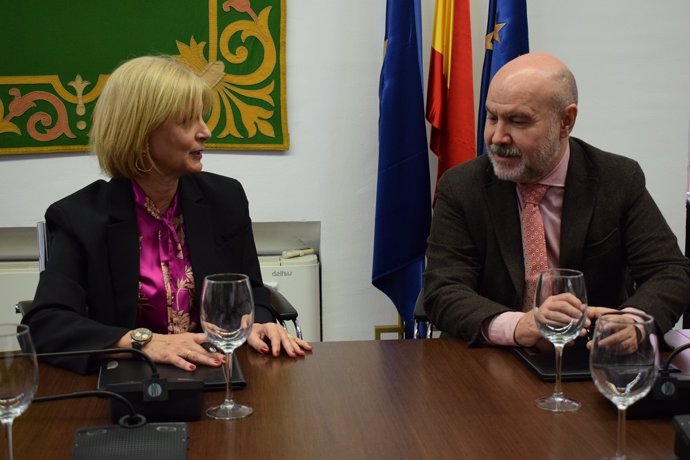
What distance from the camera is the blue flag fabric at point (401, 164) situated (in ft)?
11.1

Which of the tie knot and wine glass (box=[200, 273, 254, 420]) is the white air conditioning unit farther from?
wine glass (box=[200, 273, 254, 420])

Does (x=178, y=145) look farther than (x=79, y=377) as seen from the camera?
Yes

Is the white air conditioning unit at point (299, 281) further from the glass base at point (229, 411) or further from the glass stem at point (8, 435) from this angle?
the glass stem at point (8, 435)

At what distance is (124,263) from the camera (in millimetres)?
2084

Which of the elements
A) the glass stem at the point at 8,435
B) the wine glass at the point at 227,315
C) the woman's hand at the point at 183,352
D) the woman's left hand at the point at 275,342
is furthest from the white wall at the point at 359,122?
the glass stem at the point at 8,435

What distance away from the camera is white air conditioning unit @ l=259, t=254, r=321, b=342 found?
3.66 metres

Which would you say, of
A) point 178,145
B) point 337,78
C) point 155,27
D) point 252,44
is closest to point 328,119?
point 337,78

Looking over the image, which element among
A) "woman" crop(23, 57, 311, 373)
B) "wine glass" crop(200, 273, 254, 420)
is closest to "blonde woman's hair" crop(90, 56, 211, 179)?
"woman" crop(23, 57, 311, 373)

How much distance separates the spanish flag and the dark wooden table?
71.6 inches

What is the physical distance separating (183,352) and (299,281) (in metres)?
1.99

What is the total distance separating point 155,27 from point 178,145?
1.47m

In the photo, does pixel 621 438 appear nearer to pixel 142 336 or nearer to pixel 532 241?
pixel 142 336

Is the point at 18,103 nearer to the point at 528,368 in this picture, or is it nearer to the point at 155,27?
the point at 155,27

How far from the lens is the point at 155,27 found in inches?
136
